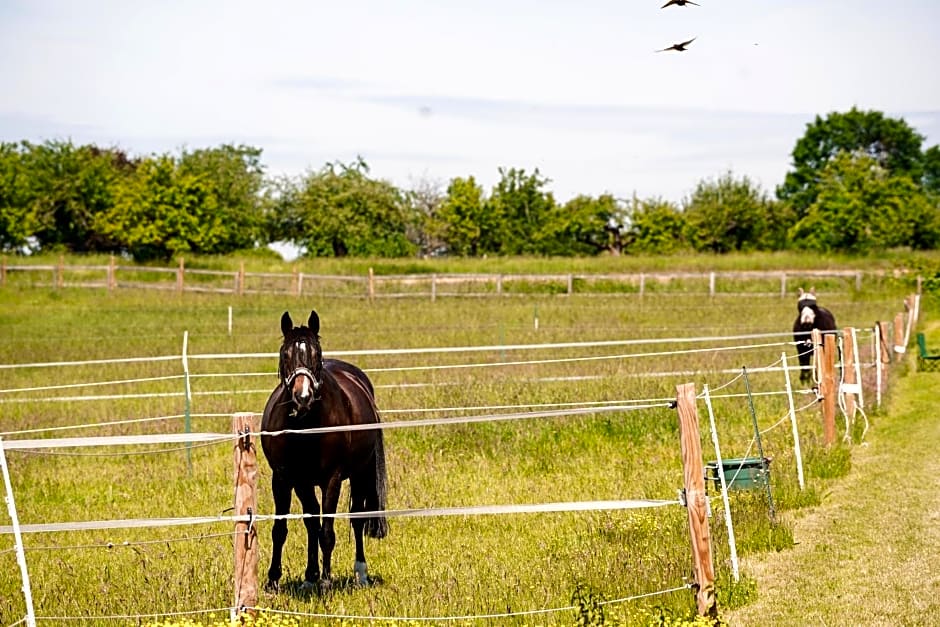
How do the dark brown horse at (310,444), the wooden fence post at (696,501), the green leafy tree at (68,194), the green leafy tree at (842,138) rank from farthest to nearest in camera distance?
the green leafy tree at (842,138), the green leafy tree at (68,194), the dark brown horse at (310,444), the wooden fence post at (696,501)

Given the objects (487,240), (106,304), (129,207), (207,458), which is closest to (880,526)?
(207,458)

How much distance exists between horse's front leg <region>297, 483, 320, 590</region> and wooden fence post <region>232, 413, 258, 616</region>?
1.42 m

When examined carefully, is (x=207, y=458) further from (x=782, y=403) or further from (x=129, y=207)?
(x=129, y=207)

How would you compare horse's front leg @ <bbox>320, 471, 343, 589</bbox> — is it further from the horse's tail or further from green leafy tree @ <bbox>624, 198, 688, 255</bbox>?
green leafy tree @ <bbox>624, 198, 688, 255</bbox>

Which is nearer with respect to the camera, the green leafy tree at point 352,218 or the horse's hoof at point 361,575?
the horse's hoof at point 361,575

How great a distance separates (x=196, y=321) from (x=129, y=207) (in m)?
24.9

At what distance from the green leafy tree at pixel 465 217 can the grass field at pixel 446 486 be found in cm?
4415

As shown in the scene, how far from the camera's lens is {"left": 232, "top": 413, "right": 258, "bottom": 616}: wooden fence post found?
6.80 metres

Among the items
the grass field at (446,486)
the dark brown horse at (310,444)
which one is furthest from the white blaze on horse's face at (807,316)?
the dark brown horse at (310,444)

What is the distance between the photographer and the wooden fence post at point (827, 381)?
14.2m

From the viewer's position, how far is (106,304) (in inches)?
1694

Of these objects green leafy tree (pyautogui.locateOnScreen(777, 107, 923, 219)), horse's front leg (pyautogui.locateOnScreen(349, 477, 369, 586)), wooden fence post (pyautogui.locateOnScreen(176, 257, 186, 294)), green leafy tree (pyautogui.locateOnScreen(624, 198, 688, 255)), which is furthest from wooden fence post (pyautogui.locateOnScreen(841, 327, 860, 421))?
green leafy tree (pyautogui.locateOnScreen(777, 107, 923, 219))

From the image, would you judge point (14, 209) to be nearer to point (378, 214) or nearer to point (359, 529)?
point (378, 214)

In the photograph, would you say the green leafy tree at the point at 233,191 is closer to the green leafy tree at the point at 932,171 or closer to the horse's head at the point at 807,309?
the horse's head at the point at 807,309
